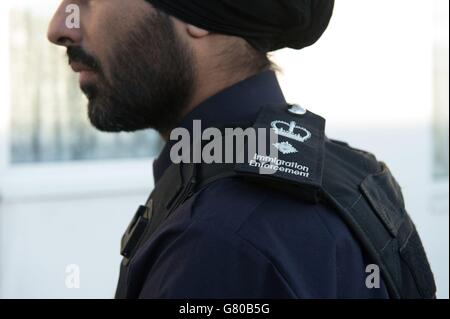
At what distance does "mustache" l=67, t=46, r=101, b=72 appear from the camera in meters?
1.62

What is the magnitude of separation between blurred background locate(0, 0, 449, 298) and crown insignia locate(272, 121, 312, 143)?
2.84 metres

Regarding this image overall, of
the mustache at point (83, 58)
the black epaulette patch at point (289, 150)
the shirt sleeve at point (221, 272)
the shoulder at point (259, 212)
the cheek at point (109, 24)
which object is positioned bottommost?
the shirt sleeve at point (221, 272)

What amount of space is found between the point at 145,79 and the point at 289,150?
36cm

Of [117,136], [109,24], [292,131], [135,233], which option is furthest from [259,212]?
[117,136]

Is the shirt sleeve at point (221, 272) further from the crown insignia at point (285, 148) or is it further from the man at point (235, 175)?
→ the crown insignia at point (285, 148)

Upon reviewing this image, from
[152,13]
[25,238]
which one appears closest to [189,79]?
[152,13]

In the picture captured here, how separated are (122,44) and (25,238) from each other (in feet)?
8.78

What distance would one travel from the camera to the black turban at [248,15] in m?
1.51

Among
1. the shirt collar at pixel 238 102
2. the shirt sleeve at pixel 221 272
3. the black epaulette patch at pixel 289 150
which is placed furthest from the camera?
the shirt collar at pixel 238 102

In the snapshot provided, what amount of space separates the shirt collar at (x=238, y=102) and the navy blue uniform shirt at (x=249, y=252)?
0.58ft

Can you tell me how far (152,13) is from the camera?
156 cm

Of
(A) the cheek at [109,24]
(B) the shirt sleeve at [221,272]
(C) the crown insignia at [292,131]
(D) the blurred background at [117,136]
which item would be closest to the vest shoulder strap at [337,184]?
(C) the crown insignia at [292,131]

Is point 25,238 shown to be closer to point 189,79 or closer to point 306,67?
point 306,67

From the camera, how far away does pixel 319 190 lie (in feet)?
4.52
